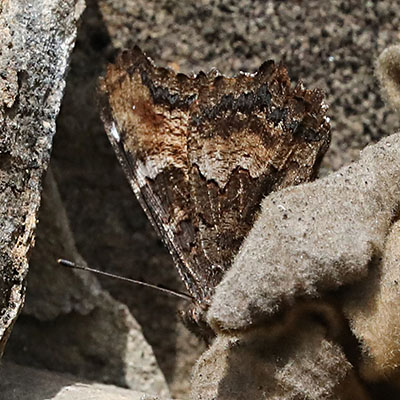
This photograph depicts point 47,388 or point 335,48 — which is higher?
point 335,48

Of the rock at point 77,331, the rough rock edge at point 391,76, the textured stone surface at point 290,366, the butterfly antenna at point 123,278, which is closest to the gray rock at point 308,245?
the textured stone surface at point 290,366

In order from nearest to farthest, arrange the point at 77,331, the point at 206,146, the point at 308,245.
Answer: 1. the point at 308,245
2. the point at 206,146
3. the point at 77,331

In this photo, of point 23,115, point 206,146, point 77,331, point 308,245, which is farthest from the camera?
point 77,331

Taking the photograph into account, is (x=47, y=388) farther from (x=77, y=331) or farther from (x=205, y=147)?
(x=205, y=147)

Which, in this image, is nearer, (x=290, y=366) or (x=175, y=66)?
(x=290, y=366)

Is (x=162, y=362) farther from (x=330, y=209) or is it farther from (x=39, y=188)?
(x=330, y=209)

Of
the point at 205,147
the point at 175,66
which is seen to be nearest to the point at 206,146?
the point at 205,147

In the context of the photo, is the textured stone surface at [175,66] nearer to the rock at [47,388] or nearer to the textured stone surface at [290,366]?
the rock at [47,388]
